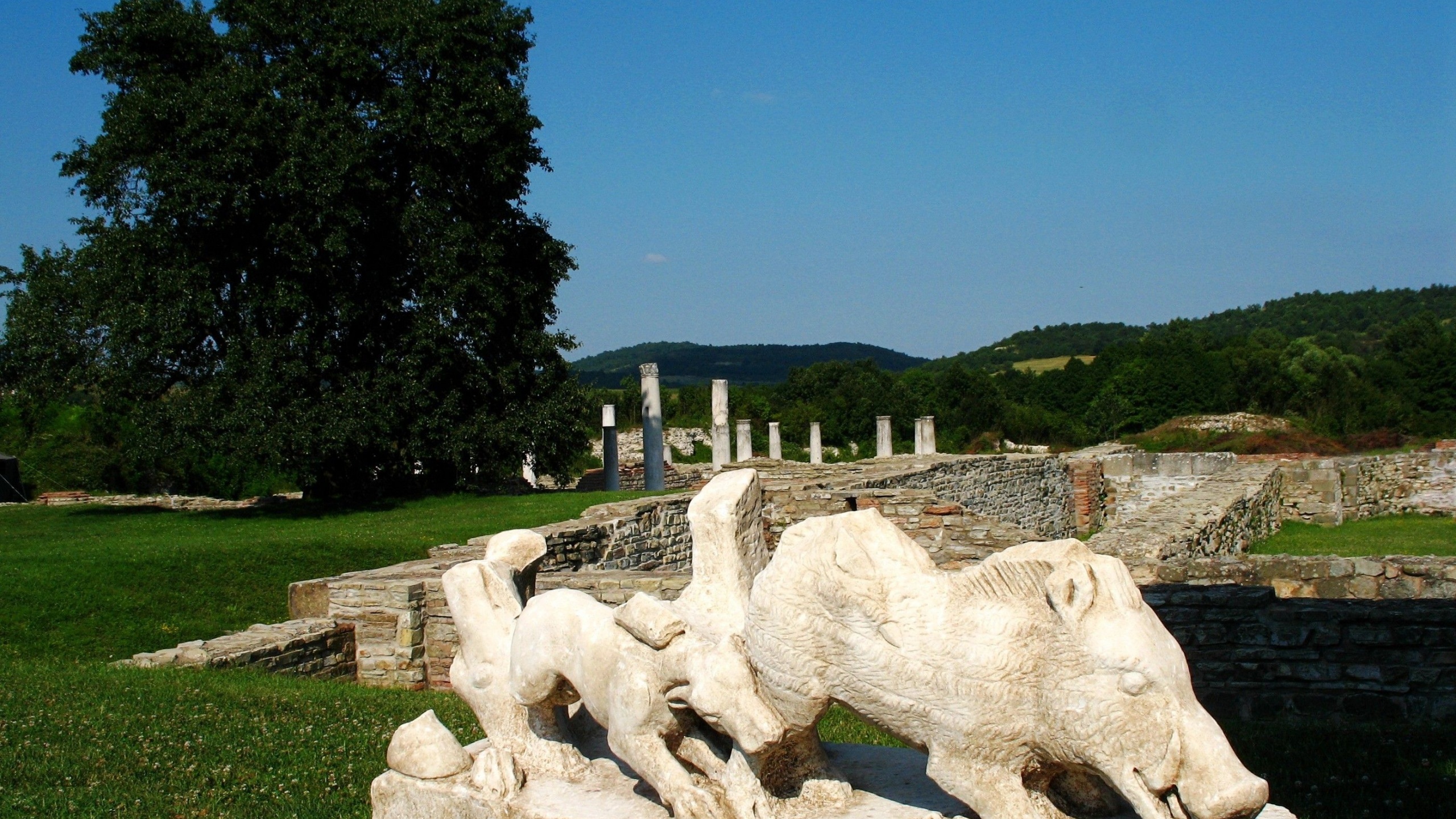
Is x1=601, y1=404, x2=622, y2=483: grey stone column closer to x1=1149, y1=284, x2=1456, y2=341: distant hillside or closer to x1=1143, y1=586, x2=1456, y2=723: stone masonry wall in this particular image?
x1=1143, y1=586, x2=1456, y2=723: stone masonry wall

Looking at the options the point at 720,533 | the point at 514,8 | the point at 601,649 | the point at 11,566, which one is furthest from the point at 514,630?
the point at 514,8

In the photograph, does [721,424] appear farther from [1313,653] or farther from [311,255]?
[1313,653]

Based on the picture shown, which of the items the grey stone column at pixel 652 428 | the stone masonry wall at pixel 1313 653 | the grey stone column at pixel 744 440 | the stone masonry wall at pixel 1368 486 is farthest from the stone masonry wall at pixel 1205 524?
the grey stone column at pixel 744 440

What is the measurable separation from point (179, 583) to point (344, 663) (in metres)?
3.35

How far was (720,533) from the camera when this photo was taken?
11.1 feet

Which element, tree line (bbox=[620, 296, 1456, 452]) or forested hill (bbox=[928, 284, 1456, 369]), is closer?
tree line (bbox=[620, 296, 1456, 452])

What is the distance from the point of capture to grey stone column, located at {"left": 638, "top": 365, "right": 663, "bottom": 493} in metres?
26.4

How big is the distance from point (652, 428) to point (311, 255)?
9986 millimetres

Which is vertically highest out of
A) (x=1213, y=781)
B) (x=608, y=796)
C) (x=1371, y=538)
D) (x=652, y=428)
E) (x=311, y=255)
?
(x=311, y=255)

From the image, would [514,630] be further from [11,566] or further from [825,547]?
[11,566]

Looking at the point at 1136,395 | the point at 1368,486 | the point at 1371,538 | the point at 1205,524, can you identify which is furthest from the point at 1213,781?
the point at 1136,395

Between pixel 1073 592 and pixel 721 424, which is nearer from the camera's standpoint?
pixel 1073 592

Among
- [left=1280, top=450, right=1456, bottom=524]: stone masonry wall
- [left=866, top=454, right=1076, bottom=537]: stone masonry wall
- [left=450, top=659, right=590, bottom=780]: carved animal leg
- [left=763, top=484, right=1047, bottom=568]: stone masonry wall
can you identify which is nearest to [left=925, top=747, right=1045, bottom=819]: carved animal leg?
[left=450, top=659, right=590, bottom=780]: carved animal leg

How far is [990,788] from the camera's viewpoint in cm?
265
